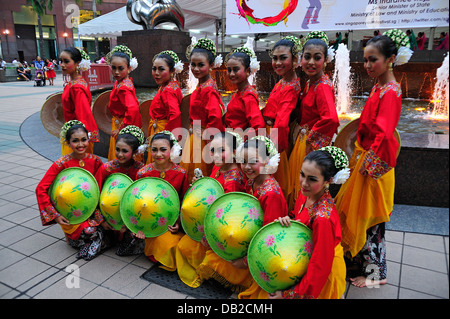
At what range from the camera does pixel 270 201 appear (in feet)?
7.65

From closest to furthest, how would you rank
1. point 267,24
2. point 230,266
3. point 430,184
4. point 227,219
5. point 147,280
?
1. point 227,219
2. point 230,266
3. point 147,280
4. point 430,184
5. point 267,24

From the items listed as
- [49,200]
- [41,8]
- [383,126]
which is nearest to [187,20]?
[49,200]

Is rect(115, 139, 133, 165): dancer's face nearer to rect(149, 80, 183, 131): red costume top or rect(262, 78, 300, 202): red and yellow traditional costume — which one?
rect(149, 80, 183, 131): red costume top

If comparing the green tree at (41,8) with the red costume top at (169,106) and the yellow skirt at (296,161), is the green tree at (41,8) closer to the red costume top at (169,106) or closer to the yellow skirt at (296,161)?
the red costume top at (169,106)

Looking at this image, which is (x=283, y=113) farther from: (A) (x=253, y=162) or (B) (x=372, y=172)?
(B) (x=372, y=172)

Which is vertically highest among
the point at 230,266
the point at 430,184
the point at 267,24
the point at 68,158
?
the point at 267,24

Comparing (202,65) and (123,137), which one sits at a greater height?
(202,65)

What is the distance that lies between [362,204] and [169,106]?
7.54ft

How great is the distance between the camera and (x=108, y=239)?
3.24 meters

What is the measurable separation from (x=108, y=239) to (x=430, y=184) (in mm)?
3426

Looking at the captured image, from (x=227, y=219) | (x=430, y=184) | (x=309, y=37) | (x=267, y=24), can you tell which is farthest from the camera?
(x=267, y=24)

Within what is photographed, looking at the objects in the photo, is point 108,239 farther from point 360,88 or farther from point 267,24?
point 267,24

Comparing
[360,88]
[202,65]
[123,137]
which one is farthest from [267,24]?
[123,137]

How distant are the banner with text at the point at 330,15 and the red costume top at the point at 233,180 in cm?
663
